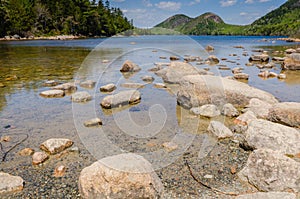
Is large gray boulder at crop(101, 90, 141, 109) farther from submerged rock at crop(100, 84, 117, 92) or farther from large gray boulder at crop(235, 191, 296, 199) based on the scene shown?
large gray boulder at crop(235, 191, 296, 199)

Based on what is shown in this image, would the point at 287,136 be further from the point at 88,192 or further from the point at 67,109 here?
the point at 67,109

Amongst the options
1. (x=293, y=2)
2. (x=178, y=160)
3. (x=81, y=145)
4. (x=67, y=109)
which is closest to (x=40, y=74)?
(x=67, y=109)

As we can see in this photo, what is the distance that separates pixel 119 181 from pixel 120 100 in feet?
15.4

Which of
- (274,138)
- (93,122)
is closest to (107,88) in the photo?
(93,122)

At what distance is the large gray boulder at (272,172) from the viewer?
3.61m

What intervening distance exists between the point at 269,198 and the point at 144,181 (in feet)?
5.57

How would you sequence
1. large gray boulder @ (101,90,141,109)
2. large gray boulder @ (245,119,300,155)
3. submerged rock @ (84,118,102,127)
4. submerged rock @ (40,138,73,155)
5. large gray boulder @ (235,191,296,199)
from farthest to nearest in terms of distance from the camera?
large gray boulder @ (101,90,141,109) → submerged rock @ (84,118,102,127) → submerged rock @ (40,138,73,155) → large gray boulder @ (245,119,300,155) → large gray boulder @ (235,191,296,199)

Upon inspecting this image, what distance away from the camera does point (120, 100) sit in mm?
7883

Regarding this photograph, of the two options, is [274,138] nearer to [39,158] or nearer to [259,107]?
[259,107]

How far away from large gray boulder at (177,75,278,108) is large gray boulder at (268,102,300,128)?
1.48m

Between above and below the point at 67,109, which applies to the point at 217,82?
above

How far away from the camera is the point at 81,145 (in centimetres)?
523

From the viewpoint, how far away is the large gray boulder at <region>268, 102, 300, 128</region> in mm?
5828

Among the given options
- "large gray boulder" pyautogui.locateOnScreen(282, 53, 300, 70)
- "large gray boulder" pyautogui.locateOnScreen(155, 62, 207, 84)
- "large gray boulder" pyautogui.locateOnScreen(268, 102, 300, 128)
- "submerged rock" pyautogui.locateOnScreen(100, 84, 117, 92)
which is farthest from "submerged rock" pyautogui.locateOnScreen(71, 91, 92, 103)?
"large gray boulder" pyautogui.locateOnScreen(282, 53, 300, 70)
